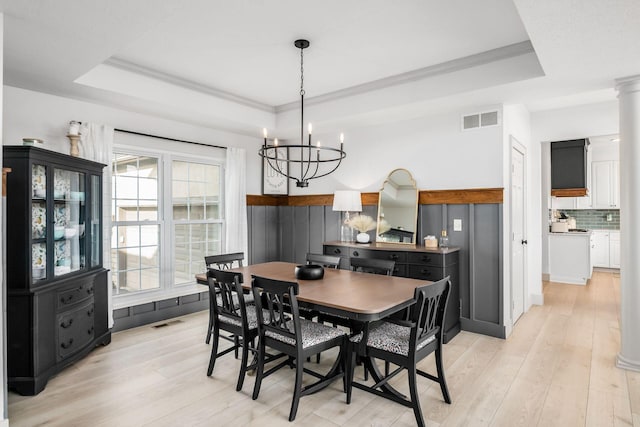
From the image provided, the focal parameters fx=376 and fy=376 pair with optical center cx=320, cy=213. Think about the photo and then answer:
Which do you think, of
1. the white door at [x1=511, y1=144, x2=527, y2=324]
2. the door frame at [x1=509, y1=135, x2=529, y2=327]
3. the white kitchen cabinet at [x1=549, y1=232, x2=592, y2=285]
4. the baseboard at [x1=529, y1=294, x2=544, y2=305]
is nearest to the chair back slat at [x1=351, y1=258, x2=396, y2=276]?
the door frame at [x1=509, y1=135, x2=529, y2=327]

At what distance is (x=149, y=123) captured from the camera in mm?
4262

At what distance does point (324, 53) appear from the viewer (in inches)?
129

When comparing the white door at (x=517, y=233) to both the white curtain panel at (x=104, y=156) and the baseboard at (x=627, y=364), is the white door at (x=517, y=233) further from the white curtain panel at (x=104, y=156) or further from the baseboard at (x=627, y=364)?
the white curtain panel at (x=104, y=156)

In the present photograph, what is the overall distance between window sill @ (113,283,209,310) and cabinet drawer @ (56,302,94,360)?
663 millimetres

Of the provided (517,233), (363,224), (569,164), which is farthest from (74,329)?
(569,164)

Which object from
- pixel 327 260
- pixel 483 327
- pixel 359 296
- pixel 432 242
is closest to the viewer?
pixel 359 296

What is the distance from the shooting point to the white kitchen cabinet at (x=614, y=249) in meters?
7.59

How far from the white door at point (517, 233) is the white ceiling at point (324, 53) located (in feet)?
2.45

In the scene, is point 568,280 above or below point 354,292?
below

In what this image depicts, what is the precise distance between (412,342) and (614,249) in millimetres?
7662

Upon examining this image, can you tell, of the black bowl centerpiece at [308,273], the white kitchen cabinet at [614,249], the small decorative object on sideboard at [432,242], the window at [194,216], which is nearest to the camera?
the black bowl centerpiece at [308,273]

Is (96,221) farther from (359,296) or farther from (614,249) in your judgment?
(614,249)

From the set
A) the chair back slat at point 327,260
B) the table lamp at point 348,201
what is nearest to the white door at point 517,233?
the table lamp at point 348,201

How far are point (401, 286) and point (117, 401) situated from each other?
2154 millimetres
